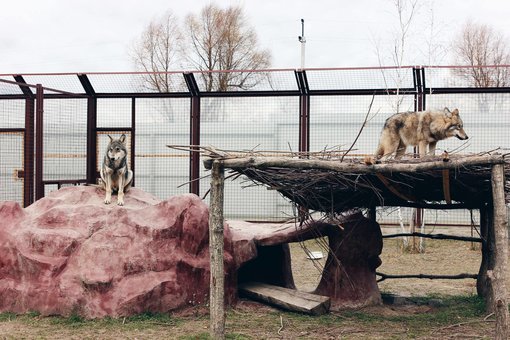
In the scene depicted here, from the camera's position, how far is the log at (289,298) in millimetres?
8938

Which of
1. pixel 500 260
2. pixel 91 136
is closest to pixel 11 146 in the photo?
pixel 91 136

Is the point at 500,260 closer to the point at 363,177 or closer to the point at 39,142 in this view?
the point at 363,177

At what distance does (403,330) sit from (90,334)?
380cm

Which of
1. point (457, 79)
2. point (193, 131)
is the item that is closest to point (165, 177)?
point (193, 131)

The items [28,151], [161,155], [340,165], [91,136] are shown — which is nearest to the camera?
[340,165]

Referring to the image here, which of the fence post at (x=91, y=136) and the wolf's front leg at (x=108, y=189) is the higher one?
the fence post at (x=91, y=136)

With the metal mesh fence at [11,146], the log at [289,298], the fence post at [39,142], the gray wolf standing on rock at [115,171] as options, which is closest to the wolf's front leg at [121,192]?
the gray wolf standing on rock at [115,171]

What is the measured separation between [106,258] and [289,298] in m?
2.57

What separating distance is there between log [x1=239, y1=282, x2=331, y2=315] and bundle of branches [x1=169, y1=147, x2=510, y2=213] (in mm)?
1253

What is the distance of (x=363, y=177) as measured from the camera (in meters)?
8.20

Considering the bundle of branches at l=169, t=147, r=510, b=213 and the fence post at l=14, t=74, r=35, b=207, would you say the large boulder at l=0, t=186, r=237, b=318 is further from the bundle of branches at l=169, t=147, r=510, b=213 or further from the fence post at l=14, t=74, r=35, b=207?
the fence post at l=14, t=74, r=35, b=207

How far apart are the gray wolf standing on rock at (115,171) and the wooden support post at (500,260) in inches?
199

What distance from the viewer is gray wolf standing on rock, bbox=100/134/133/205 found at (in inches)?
378

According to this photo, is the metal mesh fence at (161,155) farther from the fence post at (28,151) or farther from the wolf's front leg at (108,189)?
the wolf's front leg at (108,189)
